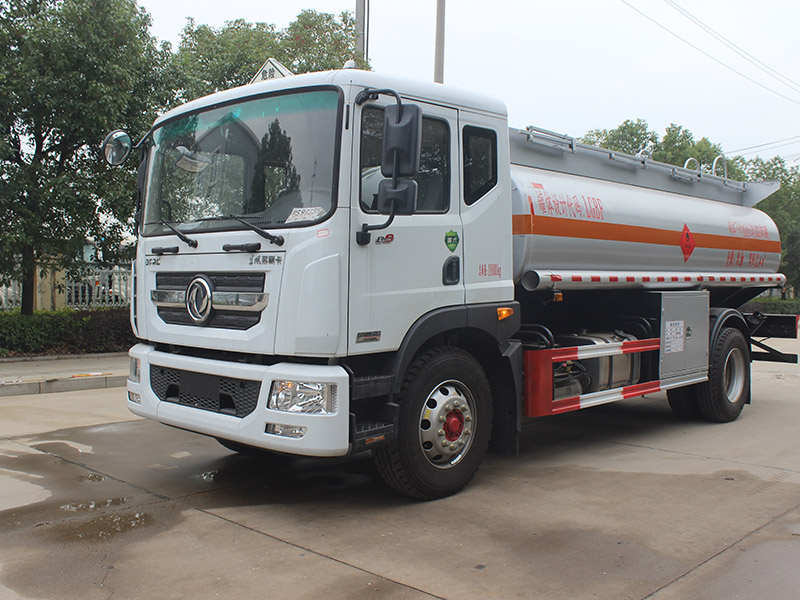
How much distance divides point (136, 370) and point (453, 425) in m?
2.43

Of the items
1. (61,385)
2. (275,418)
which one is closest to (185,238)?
(275,418)

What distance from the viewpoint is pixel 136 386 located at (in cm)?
571

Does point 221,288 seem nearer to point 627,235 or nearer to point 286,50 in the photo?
point 627,235

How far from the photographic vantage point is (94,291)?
609 inches

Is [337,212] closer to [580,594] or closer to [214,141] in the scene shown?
[214,141]

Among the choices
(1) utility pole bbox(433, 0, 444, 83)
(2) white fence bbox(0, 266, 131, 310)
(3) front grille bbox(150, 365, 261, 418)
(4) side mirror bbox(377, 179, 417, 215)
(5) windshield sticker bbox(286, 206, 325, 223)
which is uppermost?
(1) utility pole bbox(433, 0, 444, 83)

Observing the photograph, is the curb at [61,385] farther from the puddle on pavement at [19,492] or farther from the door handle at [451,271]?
the door handle at [451,271]

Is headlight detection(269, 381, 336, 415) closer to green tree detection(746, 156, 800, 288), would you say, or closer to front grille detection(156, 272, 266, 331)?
front grille detection(156, 272, 266, 331)

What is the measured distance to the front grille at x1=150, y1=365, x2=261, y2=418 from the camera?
15.9 ft

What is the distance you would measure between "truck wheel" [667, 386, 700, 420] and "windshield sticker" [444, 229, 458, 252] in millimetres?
4512

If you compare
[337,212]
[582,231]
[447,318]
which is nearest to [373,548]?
[447,318]

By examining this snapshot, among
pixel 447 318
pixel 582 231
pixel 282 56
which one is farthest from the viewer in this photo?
pixel 282 56

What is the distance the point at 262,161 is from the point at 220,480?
2.57m

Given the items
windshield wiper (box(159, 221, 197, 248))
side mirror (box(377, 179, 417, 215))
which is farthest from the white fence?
side mirror (box(377, 179, 417, 215))
